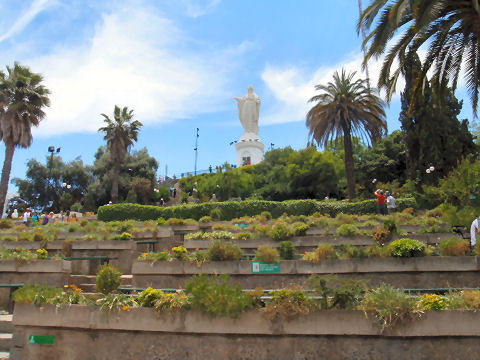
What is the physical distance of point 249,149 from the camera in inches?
2313

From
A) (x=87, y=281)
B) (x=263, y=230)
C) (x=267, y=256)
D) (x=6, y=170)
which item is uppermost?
(x=6, y=170)

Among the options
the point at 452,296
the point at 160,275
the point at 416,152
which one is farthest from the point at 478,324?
the point at 416,152

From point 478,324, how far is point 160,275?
788 centimetres

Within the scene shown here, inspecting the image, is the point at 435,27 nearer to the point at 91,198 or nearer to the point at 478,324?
the point at 478,324

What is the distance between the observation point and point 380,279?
36.3 ft

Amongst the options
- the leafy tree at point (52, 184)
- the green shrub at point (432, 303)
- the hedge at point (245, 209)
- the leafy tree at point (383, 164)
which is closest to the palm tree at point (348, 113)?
the hedge at point (245, 209)

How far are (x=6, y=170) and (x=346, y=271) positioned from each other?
3505 centimetres

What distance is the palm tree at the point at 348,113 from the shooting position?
30.9 meters

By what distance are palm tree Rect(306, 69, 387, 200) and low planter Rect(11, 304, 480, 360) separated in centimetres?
2396

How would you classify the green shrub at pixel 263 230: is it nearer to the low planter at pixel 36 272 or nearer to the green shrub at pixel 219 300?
the low planter at pixel 36 272

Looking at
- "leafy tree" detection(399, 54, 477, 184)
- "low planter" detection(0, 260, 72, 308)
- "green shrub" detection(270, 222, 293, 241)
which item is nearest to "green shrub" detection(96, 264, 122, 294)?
"low planter" detection(0, 260, 72, 308)

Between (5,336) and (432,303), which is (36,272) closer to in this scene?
(5,336)

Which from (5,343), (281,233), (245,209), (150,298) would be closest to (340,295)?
(150,298)

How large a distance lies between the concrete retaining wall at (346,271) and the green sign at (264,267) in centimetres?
11
